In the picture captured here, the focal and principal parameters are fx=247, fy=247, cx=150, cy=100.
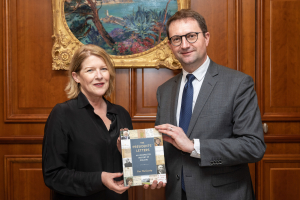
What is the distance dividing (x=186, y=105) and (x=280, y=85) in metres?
1.59

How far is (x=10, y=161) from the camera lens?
288 centimetres

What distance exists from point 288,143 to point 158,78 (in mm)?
1664

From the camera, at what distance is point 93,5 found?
108 inches

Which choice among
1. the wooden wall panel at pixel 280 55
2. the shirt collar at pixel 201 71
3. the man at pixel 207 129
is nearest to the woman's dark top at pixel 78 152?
the man at pixel 207 129

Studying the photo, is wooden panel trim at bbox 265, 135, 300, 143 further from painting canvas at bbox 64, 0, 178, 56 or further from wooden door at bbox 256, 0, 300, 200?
painting canvas at bbox 64, 0, 178, 56

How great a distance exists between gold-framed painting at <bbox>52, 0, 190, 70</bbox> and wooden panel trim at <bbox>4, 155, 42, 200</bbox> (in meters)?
1.07

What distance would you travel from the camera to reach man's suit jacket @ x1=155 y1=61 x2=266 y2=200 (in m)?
1.61

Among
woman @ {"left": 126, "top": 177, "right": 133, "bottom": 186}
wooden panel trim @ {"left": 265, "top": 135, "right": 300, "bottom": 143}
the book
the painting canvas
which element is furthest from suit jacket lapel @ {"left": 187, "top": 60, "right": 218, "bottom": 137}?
wooden panel trim @ {"left": 265, "top": 135, "right": 300, "bottom": 143}

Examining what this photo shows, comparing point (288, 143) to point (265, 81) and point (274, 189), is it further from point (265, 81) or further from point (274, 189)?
point (265, 81)

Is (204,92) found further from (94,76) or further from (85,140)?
(85,140)

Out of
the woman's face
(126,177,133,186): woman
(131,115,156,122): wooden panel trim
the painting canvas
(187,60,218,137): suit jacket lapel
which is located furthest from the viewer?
(131,115,156,122): wooden panel trim

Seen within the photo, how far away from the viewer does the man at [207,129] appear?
1.61 metres

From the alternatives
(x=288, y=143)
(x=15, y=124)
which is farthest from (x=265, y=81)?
(x=15, y=124)

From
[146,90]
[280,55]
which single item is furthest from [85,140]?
[280,55]
